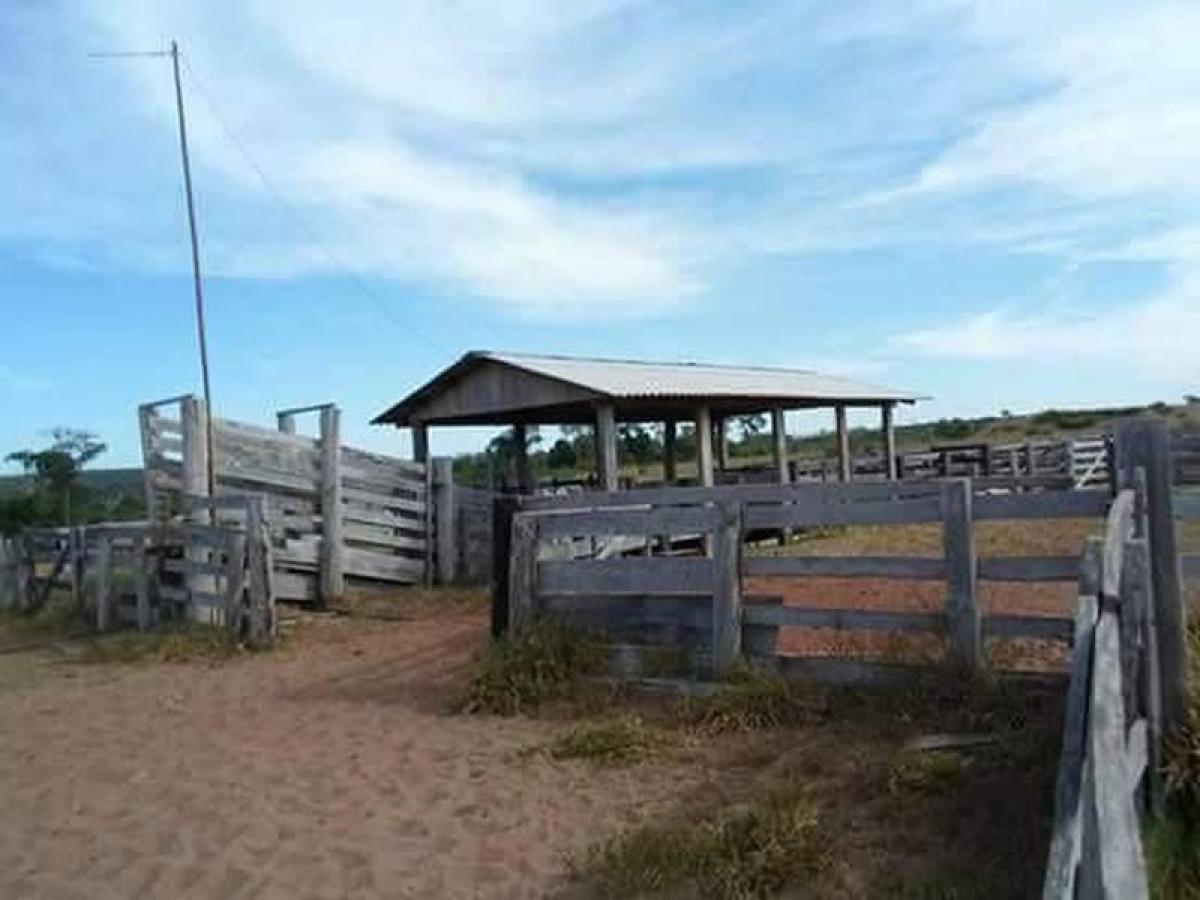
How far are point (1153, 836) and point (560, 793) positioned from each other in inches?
116

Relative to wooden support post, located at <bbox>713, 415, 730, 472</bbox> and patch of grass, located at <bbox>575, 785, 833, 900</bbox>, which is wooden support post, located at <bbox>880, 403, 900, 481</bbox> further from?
patch of grass, located at <bbox>575, 785, 833, 900</bbox>

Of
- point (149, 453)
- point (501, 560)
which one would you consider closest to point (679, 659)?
point (501, 560)

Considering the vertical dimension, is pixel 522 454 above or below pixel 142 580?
above

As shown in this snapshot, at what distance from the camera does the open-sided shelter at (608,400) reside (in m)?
17.9

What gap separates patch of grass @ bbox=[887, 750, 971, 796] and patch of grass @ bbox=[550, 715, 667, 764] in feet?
5.27

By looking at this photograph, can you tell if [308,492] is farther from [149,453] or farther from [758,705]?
[758,705]

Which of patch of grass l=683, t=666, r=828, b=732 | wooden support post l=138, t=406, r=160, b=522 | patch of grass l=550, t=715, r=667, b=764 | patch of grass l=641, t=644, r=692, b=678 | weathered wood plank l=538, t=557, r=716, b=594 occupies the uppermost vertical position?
wooden support post l=138, t=406, r=160, b=522

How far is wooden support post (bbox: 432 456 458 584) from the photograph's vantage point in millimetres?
17703

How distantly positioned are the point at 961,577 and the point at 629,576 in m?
2.46

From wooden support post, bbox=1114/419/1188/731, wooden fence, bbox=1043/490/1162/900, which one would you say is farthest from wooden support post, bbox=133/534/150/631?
wooden fence, bbox=1043/490/1162/900

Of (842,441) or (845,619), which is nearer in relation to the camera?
(845,619)

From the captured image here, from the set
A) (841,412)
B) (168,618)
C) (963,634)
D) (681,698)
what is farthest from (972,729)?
(841,412)

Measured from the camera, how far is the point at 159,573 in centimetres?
1467

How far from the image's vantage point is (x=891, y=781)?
5.95 metres
